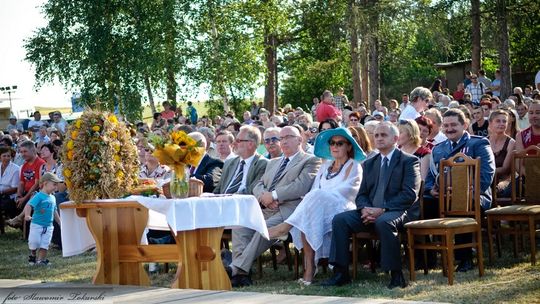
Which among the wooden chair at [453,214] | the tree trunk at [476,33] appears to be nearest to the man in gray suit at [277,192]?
the wooden chair at [453,214]

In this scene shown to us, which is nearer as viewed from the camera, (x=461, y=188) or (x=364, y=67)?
(x=461, y=188)

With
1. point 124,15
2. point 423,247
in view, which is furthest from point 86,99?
point 423,247

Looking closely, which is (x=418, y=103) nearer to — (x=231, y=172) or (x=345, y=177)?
(x=231, y=172)

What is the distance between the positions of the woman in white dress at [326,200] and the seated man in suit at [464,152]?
0.79 meters

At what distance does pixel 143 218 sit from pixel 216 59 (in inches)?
780

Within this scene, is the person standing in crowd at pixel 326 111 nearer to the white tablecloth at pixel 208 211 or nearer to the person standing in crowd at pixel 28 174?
the person standing in crowd at pixel 28 174

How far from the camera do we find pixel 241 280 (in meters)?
9.97

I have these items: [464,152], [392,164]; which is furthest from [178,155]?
[464,152]

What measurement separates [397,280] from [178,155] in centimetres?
228

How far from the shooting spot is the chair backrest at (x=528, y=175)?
10.1 meters

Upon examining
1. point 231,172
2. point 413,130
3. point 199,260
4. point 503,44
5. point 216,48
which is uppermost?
point 216,48

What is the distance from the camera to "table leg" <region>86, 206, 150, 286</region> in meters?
9.95

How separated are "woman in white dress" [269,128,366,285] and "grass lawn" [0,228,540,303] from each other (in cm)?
39

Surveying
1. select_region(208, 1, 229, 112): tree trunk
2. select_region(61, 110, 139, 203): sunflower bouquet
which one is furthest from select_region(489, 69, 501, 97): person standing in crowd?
select_region(61, 110, 139, 203): sunflower bouquet
